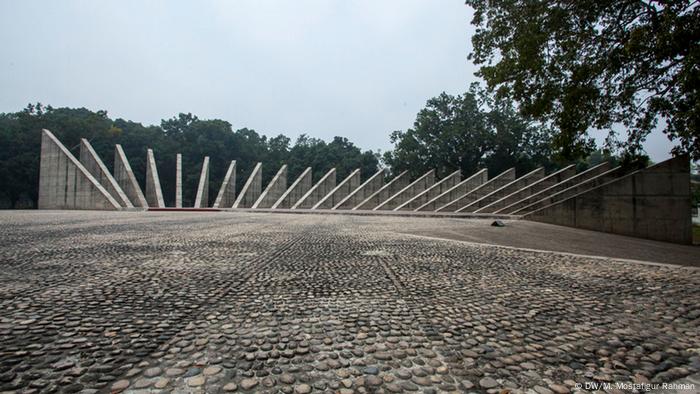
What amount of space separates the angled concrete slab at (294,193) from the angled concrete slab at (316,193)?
62 cm

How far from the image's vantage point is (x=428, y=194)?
28219 millimetres

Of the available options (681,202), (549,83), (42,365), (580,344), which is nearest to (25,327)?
(42,365)

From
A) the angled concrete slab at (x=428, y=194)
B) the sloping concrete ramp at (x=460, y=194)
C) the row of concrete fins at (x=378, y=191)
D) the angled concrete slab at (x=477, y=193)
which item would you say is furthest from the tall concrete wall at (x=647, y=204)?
the angled concrete slab at (x=428, y=194)

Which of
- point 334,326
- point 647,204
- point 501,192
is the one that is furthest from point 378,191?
point 334,326

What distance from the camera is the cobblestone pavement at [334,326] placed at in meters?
1.65

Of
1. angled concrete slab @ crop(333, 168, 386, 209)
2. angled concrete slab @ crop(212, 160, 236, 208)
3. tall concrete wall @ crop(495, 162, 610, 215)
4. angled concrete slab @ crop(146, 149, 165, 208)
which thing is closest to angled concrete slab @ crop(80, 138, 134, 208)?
angled concrete slab @ crop(146, 149, 165, 208)

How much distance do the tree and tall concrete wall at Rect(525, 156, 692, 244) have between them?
6.18 ft

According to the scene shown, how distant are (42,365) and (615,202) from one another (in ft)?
50.6

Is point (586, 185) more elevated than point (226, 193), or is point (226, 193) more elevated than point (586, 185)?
point (226, 193)

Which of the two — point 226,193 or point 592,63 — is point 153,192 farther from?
point 592,63

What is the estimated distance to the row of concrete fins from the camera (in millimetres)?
21391

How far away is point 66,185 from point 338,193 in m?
22.7

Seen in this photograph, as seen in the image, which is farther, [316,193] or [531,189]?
[316,193]

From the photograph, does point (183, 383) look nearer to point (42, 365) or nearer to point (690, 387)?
point (42, 365)
